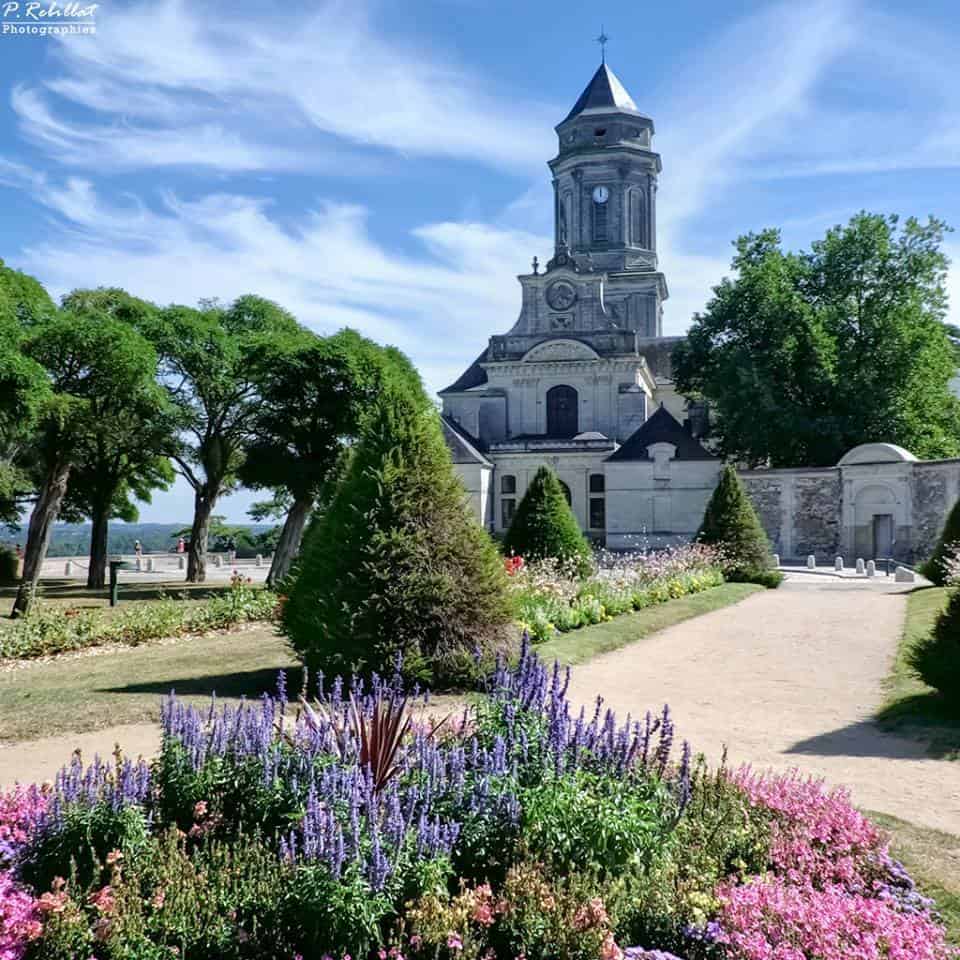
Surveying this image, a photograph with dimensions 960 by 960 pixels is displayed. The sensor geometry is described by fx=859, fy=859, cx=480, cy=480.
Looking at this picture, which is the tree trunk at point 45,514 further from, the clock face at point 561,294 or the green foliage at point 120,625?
the clock face at point 561,294

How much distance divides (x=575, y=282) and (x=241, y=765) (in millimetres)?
43978

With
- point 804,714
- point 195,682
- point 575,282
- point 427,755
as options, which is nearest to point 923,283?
point 575,282

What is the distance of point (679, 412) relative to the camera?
51.9 metres

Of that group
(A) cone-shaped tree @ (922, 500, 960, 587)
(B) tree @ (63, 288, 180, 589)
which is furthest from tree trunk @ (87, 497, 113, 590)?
(A) cone-shaped tree @ (922, 500, 960, 587)

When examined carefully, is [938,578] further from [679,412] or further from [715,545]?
[679,412]

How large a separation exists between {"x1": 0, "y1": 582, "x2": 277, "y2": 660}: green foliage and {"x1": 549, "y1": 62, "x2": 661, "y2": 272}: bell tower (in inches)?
1566

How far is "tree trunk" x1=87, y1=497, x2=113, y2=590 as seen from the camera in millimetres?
26891

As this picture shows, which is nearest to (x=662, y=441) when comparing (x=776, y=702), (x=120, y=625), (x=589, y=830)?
(x=120, y=625)

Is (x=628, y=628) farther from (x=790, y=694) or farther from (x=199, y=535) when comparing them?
(x=199, y=535)

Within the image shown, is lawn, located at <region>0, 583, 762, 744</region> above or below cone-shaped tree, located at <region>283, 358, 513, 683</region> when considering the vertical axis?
below

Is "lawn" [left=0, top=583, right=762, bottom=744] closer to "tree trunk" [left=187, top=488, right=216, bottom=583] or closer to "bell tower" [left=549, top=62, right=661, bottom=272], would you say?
"tree trunk" [left=187, top=488, right=216, bottom=583]

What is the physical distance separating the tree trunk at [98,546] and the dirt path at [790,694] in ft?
63.6

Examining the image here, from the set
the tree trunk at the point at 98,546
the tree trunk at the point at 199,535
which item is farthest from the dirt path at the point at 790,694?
the tree trunk at the point at 98,546

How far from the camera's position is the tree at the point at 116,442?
74.0 feet
